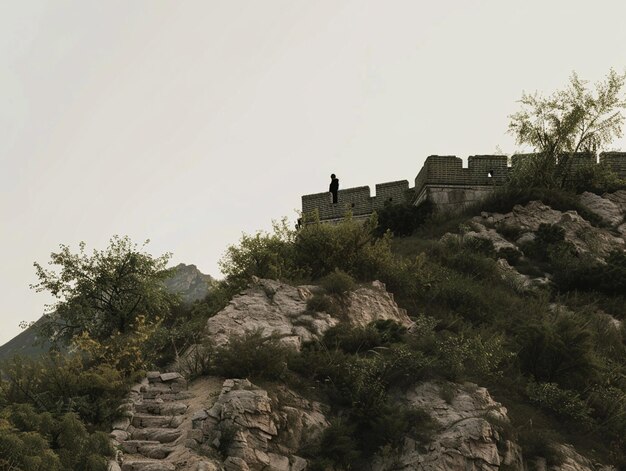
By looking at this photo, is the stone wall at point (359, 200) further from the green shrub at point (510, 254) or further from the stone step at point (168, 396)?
the stone step at point (168, 396)

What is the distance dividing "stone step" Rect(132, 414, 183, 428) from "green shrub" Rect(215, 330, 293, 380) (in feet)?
5.19

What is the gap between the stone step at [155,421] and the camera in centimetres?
1308

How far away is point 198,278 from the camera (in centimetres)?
10981

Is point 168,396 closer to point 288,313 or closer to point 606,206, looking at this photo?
point 288,313

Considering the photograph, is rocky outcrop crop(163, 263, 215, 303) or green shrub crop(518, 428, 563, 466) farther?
rocky outcrop crop(163, 263, 215, 303)

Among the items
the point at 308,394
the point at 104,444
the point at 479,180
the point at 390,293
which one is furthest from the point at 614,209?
the point at 104,444

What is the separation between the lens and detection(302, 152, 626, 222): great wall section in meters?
34.1

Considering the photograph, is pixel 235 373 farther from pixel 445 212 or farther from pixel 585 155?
pixel 585 155

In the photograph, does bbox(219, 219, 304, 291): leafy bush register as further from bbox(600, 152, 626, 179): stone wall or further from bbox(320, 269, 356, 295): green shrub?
bbox(600, 152, 626, 179): stone wall

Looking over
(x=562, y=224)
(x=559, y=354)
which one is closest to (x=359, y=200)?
(x=562, y=224)

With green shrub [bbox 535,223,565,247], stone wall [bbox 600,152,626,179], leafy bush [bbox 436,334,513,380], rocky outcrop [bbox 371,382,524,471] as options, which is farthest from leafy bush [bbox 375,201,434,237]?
rocky outcrop [bbox 371,382,524,471]

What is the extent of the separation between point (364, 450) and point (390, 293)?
298 inches

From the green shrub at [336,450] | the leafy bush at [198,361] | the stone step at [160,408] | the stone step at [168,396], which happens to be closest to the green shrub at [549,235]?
the leafy bush at [198,361]

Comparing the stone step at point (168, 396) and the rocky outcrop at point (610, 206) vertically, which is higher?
the rocky outcrop at point (610, 206)
